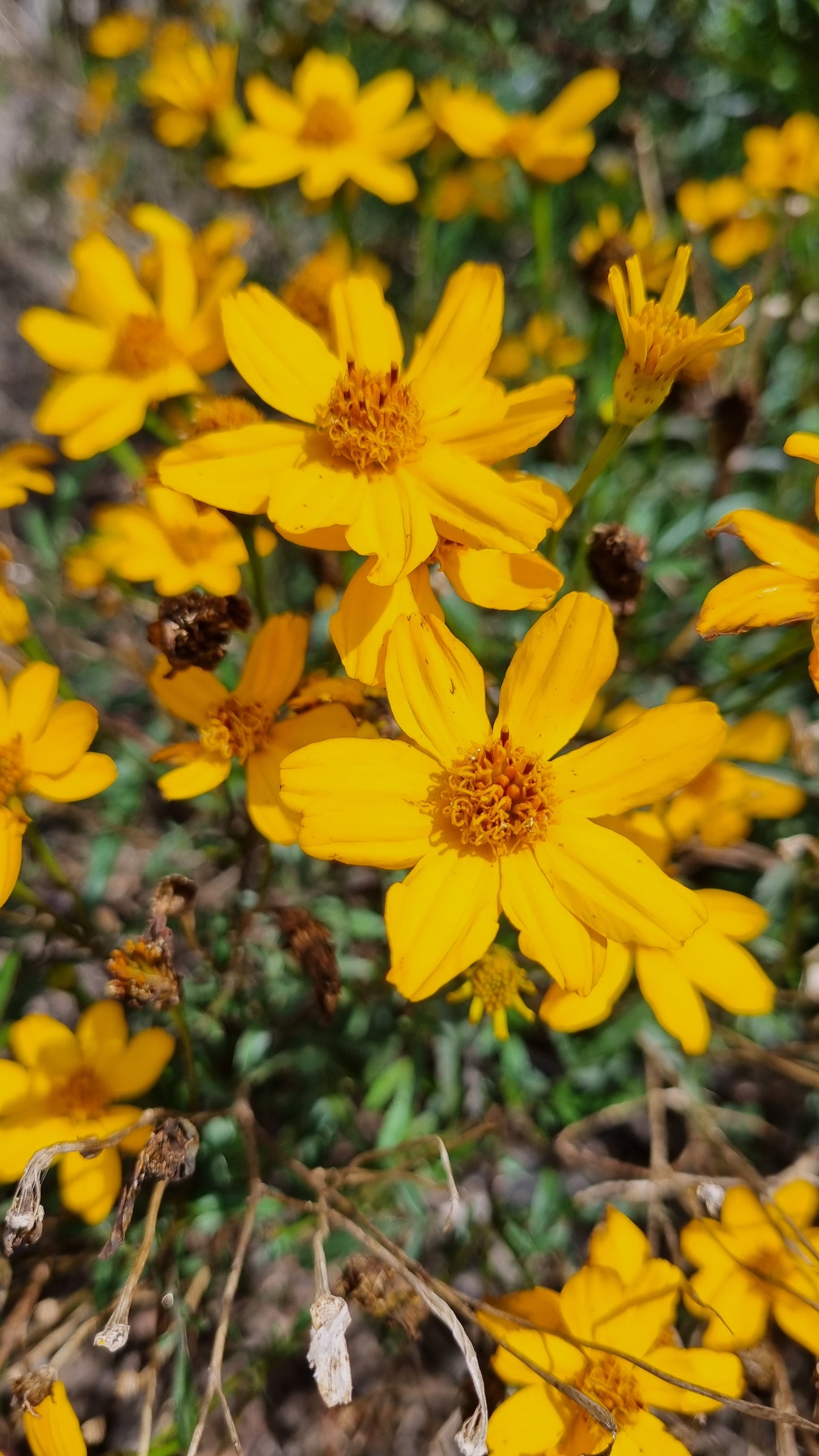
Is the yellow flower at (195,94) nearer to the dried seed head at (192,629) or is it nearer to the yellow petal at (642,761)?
the dried seed head at (192,629)

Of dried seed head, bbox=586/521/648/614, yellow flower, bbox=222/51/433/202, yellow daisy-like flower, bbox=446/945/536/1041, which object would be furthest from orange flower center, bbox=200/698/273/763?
yellow flower, bbox=222/51/433/202

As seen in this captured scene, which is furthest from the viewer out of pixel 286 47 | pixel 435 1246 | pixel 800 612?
pixel 286 47

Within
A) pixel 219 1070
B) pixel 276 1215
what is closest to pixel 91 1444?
pixel 276 1215

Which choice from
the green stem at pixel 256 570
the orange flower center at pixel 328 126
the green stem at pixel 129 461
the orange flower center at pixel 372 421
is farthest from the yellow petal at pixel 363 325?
the orange flower center at pixel 328 126

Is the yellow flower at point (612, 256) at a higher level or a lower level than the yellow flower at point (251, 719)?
higher

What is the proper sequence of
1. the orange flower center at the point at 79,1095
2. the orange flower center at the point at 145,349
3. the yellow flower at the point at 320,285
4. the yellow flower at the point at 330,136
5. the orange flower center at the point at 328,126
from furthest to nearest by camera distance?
the orange flower center at the point at 328,126 < the yellow flower at the point at 330,136 < the yellow flower at the point at 320,285 < the orange flower center at the point at 145,349 < the orange flower center at the point at 79,1095

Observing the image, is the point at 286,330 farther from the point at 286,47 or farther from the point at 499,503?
the point at 286,47
